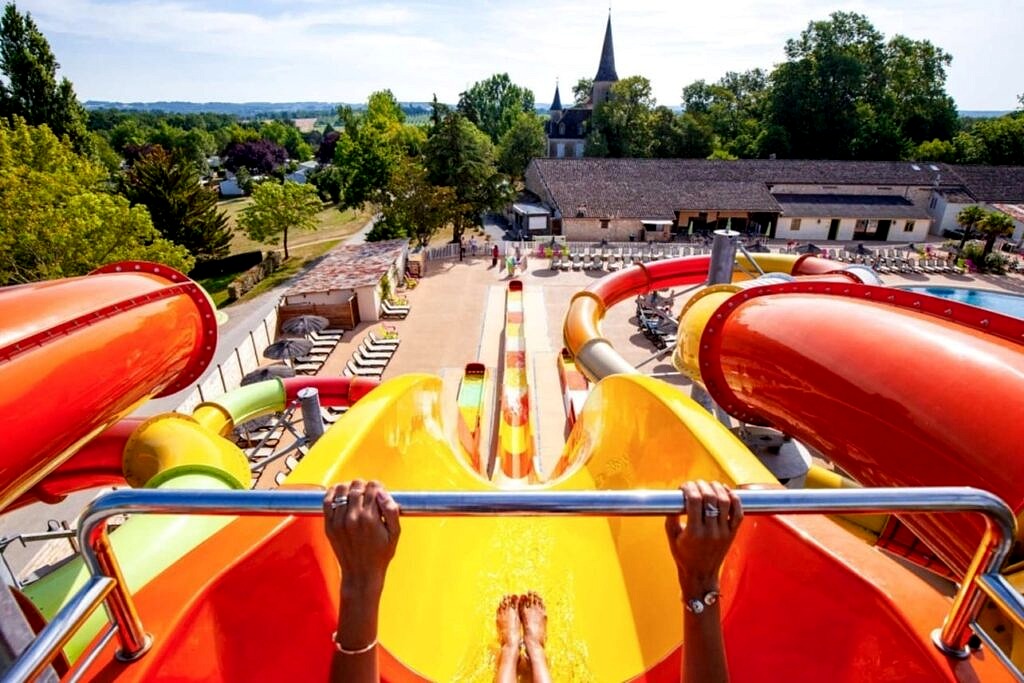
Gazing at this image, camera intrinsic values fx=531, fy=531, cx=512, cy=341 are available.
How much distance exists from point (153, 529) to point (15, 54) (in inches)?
1639

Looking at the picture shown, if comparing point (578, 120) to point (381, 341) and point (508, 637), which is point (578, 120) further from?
point (508, 637)

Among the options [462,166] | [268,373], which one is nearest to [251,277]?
[462,166]

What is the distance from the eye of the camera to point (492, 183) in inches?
1449

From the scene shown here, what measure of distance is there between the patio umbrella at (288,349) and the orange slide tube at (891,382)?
1517cm

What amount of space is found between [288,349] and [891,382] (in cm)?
1732

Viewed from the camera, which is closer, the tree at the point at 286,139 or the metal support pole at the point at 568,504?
the metal support pole at the point at 568,504

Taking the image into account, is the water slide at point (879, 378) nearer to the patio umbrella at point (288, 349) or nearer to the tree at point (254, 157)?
the patio umbrella at point (288, 349)

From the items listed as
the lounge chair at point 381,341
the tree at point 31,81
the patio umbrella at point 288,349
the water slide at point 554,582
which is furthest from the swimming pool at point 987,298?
the tree at point 31,81

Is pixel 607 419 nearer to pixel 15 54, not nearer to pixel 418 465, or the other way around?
pixel 418 465

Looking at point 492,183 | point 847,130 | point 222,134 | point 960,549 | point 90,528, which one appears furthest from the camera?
point 222,134

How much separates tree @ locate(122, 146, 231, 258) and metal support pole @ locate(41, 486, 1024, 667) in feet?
111

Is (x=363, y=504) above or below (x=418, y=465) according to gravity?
above

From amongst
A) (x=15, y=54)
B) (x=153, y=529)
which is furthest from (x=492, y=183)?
(x=153, y=529)

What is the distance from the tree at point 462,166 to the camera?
115 ft
